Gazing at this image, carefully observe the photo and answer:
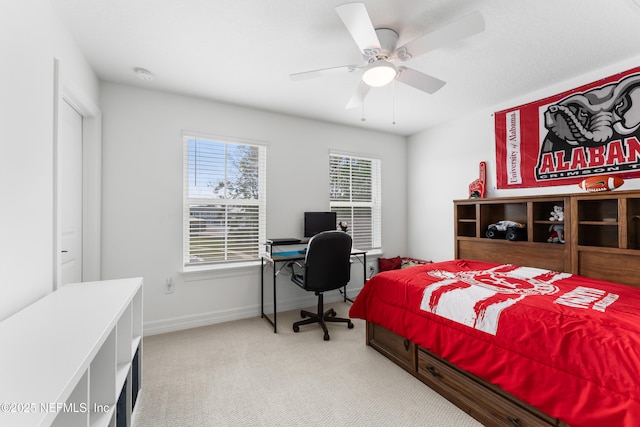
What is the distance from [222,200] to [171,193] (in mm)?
541

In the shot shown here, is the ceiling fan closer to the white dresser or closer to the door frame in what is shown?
the white dresser

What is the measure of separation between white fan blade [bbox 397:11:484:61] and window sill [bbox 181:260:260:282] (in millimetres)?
2683

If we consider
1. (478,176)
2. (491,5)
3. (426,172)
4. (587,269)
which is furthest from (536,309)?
(426,172)

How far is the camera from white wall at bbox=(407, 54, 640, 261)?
349 centimetres

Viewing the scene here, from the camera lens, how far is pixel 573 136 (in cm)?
278

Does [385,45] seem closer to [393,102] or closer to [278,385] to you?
[393,102]

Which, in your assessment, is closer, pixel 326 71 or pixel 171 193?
pixel 326 71

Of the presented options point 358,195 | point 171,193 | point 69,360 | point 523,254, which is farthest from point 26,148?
point 523,254

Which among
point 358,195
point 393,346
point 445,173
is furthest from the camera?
point 358,195

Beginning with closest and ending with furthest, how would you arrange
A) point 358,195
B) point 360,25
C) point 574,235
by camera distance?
point 360,25
point 574,235
point 358,195

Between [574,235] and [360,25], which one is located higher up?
[360,25]

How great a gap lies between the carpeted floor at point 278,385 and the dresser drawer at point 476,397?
0.20ft

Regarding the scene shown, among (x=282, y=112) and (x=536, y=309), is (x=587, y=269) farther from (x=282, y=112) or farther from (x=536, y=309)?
(x=282, y=112)

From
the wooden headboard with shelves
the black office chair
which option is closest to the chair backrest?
the black office chair
